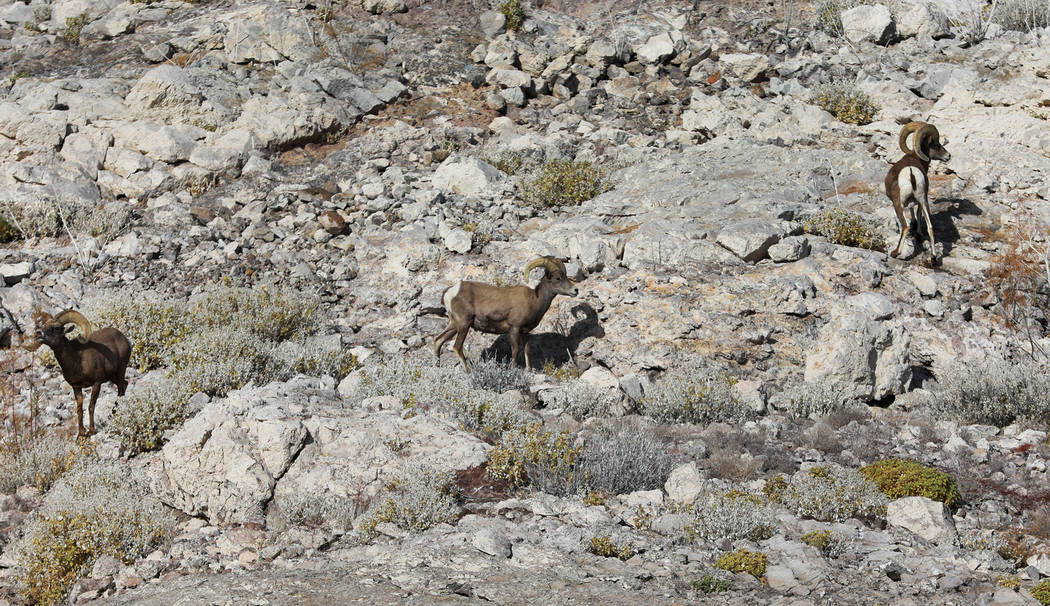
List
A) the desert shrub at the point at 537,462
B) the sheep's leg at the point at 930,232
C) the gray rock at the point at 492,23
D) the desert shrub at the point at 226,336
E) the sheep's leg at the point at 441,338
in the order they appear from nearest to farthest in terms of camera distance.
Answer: the desert shrub at the point at 537,462, the desert shrub at the point at 226,336, the sheep's leg at the point at 441,338, the sheep's leg at the point at 930,232, the gray rock at the point at 492,23

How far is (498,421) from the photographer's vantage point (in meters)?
7.96

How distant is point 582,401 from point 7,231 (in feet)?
34.3

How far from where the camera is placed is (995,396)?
28.3 ft

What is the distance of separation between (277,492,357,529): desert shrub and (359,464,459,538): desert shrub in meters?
0.20

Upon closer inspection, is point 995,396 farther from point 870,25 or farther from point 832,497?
point 870,25

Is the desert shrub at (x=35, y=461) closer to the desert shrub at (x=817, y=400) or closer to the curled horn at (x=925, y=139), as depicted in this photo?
the desert shrub at (x=817, y=400)

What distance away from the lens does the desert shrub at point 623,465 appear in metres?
6.95

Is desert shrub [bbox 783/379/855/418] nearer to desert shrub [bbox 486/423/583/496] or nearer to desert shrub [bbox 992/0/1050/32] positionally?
desert shrub [bbox 486/423/583/496]

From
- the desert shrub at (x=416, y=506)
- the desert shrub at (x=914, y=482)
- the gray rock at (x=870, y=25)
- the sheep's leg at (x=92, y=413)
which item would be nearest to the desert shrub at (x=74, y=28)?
the sheep's leg at (x=92, y=413)

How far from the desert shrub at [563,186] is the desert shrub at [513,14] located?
22.5ft

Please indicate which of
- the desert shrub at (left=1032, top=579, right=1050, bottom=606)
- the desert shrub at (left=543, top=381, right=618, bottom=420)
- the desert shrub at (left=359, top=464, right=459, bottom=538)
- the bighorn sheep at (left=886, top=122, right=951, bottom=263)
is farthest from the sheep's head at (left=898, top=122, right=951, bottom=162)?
the desert shrub at (left=359, top=464, right=459, bottom=538)

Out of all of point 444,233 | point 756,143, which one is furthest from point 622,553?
point 756,143

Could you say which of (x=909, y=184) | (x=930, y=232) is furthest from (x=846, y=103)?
(x=930, y=232)

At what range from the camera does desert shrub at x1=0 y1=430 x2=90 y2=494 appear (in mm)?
7484
